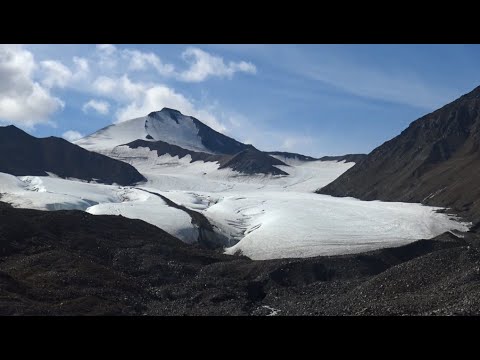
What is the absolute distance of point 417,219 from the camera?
200 feet

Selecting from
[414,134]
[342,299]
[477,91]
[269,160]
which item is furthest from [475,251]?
[269,160]

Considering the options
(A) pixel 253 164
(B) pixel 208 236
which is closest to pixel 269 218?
(B) pixel 208 236

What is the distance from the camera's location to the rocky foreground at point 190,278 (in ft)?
76.0

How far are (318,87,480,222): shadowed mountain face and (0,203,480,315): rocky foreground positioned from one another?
3680cm

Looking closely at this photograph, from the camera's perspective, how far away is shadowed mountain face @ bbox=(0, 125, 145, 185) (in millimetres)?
137038

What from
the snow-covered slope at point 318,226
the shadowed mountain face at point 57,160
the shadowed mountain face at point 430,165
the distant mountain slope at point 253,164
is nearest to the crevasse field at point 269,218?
the snow-covered slope at point 318,226

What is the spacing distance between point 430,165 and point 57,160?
295ft

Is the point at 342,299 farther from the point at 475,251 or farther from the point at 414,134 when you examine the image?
the point at 414,134

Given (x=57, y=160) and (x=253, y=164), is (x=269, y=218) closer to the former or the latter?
(x=57, y=160)

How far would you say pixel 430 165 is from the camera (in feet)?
333

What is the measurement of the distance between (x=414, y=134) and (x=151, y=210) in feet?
272

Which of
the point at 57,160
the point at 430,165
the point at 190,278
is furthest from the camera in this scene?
the point at 57,160

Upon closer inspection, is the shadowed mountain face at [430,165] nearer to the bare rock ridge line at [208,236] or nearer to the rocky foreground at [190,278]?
the bare rock ridge line at [208,236]

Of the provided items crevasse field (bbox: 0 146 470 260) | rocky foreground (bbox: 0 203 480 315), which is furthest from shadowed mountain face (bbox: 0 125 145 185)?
rocky foreground (bbox: 0 203 480 315)
